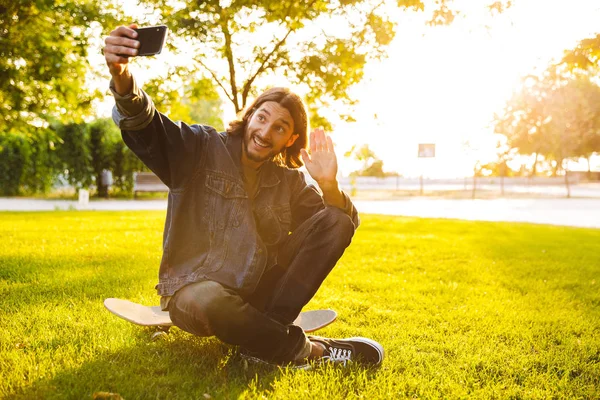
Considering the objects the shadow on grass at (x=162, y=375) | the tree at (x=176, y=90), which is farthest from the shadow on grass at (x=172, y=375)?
the tree at (x=176, y=90)

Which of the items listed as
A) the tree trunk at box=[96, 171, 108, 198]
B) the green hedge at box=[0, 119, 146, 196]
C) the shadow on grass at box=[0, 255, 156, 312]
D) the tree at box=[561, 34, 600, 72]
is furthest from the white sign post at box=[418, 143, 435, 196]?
the shadow on grass at box=[0, 255, 156, 312]

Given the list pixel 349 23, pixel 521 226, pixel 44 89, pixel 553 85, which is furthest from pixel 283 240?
pixel 553 85

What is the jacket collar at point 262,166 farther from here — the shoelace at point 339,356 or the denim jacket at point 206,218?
the shoelace at point 339,356

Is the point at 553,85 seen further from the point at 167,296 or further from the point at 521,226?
the point at 167,296

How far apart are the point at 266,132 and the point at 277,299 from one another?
33.3 inches

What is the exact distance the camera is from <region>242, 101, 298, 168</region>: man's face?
109 inches

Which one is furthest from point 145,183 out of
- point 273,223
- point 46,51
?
point 273,223

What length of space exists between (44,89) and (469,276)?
7.97m

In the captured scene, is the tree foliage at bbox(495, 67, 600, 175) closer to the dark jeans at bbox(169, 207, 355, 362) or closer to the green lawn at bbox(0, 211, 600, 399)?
the green lawn at bbox(0, 211, 600, 399)

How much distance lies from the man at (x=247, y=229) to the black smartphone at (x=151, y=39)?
0.21 metres

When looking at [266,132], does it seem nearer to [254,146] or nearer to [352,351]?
[254,146]

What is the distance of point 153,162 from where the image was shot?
Result: 8.01ft

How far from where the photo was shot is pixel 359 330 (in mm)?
3650

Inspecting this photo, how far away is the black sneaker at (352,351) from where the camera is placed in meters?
2.91
